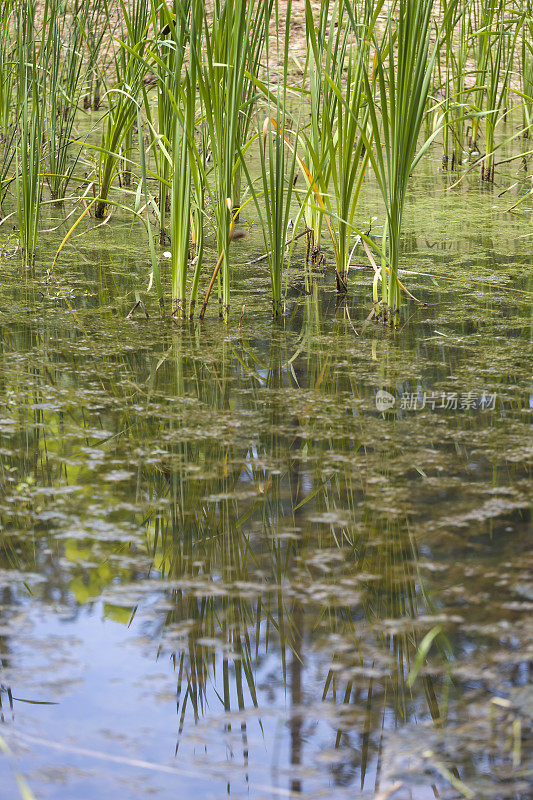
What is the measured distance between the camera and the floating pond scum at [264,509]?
0.73 metres

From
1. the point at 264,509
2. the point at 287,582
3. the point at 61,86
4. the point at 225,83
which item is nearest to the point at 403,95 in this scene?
the point at 225,83

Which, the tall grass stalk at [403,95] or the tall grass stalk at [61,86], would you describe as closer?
the tall grass stalk at [403,95]

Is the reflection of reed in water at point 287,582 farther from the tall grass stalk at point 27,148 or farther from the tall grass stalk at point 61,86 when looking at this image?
the tall grass stalk at point 61,86

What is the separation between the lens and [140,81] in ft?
6.82

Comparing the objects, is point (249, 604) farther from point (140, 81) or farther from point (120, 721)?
point (140, 81)

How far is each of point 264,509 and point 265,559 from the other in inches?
4.7

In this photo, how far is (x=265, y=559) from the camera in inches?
39.4

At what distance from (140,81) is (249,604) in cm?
155

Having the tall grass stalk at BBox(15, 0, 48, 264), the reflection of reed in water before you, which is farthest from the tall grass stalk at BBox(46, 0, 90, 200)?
the reflection of reed in water

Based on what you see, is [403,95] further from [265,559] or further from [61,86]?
[61,86]

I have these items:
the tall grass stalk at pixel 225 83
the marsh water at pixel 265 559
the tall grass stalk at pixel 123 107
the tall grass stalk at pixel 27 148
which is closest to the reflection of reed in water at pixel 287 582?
the marsh water at pixel 265 559

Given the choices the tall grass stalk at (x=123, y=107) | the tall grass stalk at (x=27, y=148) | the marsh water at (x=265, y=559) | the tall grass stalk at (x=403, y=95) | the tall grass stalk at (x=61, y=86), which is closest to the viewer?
the marsh water at (x=265, y=559)

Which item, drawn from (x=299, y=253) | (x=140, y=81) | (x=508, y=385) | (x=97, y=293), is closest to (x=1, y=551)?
(x=508, y=385)

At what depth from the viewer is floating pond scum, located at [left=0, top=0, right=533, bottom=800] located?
734mm
